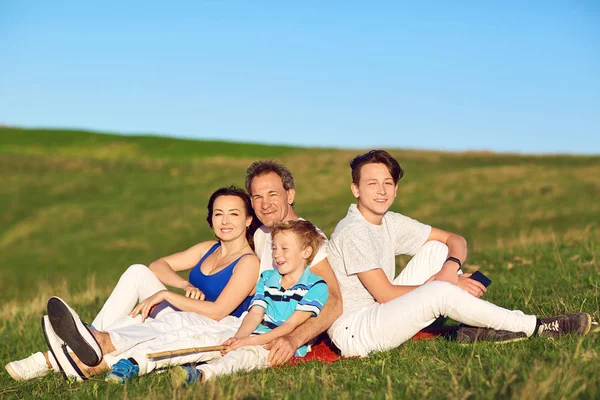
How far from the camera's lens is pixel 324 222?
25.6 metres

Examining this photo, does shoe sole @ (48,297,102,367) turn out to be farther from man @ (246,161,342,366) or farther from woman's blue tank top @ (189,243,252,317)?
man @ (246,161,342,366)

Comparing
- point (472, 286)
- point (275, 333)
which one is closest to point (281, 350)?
point (275, 333)

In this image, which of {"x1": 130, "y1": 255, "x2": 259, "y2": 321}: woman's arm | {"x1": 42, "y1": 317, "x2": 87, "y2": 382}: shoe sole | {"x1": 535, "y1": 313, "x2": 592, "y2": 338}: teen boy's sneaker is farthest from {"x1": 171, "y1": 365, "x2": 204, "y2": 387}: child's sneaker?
{"x1": 535, "y1": 313, "x2": 592, "y2": 338}: teen boy's sneaker

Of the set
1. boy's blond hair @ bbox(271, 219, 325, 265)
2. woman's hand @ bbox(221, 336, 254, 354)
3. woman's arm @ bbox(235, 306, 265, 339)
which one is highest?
boy's blond hair @ bbox(271, 219, 325, 265)

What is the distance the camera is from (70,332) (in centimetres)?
573

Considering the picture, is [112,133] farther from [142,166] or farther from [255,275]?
[255,275]

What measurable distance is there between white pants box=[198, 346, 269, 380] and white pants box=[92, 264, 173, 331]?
115 cm

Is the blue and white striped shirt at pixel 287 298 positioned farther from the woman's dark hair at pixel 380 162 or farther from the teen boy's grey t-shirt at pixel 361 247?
the woman's dark hair at pixel 380 162

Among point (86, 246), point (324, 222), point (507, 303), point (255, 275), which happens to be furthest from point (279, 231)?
point (86, 246)

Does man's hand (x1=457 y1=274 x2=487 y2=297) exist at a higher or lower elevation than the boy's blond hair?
lower

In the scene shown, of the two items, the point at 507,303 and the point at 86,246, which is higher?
the point at 507,303

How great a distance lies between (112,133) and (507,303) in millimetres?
62757

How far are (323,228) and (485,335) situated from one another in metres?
16.3

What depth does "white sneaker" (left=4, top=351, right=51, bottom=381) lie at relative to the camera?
6.26m
